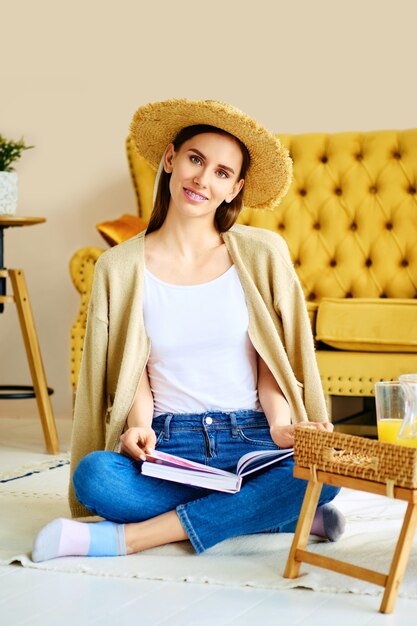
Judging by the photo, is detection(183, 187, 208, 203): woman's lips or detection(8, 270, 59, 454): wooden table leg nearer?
detection(183, 187, 208, 203): woman's lips

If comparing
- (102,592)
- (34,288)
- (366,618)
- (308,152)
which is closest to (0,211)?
(34,288)

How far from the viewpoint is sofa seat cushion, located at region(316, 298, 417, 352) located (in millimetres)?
2709

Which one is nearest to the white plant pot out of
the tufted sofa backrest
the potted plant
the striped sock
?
the potted plant

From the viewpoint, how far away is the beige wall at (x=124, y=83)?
134 inches

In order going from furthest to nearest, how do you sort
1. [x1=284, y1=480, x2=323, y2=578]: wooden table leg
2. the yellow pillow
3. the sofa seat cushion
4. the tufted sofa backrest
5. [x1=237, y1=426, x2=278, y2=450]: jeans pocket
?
the tufted sofa backrest → the yellow pillow → the sofa seat cushion → [x1=237, y1=426, x2=278, y2=450]: jeans pocket → [x1=284, y1=480, x2=323, y2=578]: wooden table leg

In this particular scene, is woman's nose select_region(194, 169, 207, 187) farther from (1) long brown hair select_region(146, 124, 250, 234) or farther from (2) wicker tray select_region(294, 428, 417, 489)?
(2) wicker tray select_region(294, 428, 417, 489)

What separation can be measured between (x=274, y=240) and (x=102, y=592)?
0.77 metres

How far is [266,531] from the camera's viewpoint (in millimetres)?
1795

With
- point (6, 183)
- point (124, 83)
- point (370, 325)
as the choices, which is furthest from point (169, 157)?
point (124, 83)

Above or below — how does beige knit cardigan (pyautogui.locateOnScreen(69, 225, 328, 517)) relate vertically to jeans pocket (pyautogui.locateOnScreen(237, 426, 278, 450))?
above

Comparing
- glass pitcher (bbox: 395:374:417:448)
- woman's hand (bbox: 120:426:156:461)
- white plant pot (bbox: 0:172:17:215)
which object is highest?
white plant pot (bbox: 0:172:17:215)

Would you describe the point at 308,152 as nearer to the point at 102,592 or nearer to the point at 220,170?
the point at 220,170

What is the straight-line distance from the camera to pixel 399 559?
135 centimetres

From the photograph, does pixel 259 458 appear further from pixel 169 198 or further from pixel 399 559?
pixel 169 198
